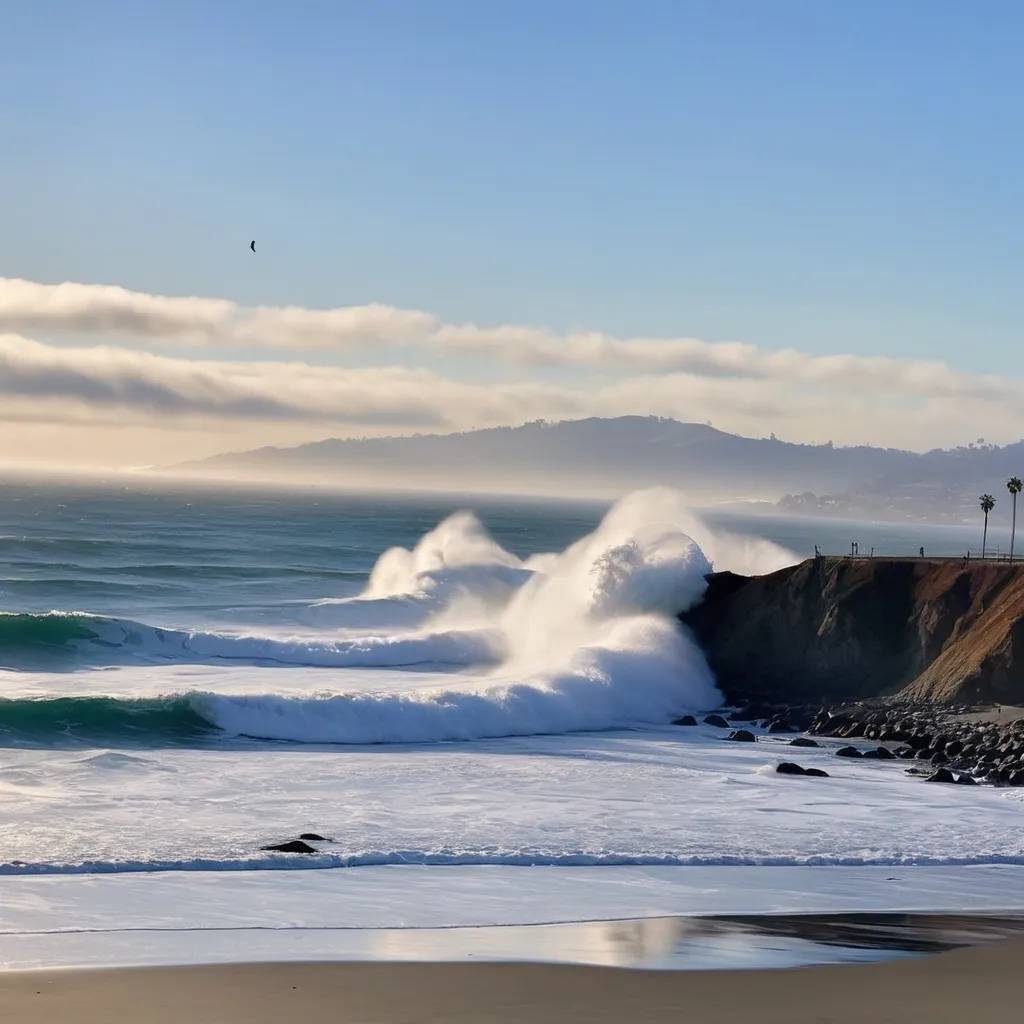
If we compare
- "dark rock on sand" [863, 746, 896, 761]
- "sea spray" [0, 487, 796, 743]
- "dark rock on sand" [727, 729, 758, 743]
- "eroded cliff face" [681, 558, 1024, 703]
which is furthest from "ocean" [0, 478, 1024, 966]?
"eroded cliff face" [681, 558, 1024, 703]

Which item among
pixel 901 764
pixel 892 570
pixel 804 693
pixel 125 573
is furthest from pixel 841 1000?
pixel 125 573

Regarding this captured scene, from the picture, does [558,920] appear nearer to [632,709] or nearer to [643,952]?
[643,952]

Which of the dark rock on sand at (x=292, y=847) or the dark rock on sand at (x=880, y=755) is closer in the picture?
the dark rock on sand at (x=292, y=847)

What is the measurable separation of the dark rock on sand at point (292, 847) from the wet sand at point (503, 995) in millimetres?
4997

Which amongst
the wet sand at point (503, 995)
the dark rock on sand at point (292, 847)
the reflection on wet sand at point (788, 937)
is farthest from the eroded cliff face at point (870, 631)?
the wet sand at point (503, 995)

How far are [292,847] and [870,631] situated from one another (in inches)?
899

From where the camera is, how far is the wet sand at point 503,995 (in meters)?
12.5

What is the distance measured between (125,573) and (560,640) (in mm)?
35367

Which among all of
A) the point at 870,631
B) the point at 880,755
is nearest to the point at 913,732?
the point at 880,755

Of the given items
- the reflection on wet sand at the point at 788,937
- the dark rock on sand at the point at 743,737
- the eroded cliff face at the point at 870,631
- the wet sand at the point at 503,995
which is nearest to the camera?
the wet sand at the point at 503,995

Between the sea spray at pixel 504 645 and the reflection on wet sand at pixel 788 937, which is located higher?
the sea spray at pixel 504 645

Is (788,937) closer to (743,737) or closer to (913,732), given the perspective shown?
(743,737)

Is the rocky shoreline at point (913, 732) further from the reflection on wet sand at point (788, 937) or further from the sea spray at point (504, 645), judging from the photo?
the reflection on wet sand at point (788, 937)

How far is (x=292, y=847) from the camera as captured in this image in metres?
18.9
